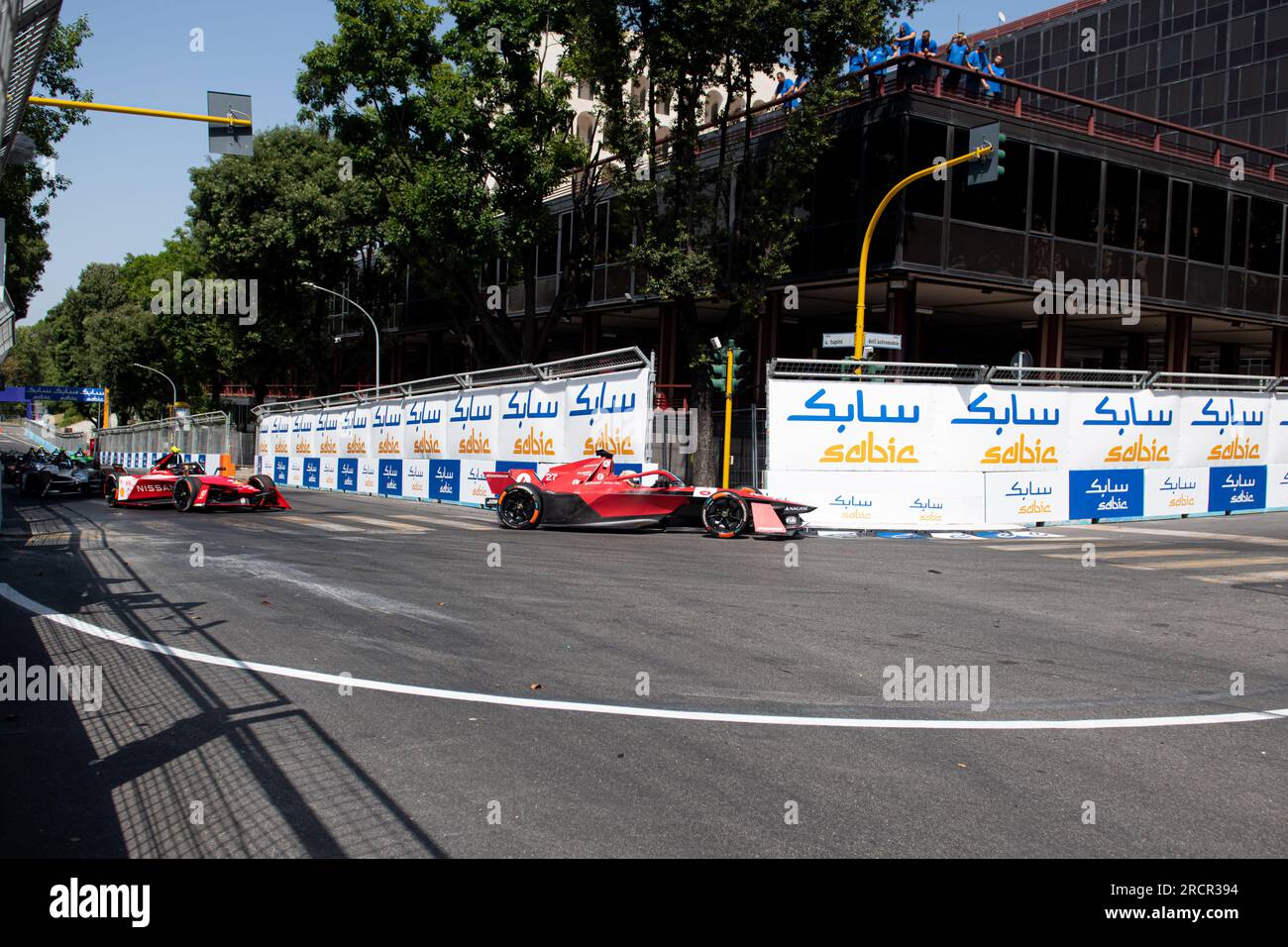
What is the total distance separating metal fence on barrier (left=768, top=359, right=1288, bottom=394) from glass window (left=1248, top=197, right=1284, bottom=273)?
482 inches

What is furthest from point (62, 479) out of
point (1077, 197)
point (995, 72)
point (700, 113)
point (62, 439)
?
point (62, 439)

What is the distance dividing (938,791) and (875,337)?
50.1 feet

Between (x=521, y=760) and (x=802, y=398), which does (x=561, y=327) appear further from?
(x=521, y=760)

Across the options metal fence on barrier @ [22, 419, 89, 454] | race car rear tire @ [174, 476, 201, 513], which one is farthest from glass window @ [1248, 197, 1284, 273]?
metal fence on barrier @ [22, 419, 89, 454]

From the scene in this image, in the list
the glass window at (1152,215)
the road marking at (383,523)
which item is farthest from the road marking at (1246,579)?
the glass window at (1152,215)

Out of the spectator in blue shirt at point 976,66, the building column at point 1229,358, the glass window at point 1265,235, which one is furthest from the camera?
the building column at point 1229,358

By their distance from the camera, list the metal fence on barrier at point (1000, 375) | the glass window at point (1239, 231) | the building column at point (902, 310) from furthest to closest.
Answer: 1. the glass window at point (1239, 231)
2. the building column at point (902, 310)
3. the metal fence on barrier at point (1000, 375)

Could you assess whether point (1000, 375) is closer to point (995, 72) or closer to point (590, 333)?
point (995, 72)

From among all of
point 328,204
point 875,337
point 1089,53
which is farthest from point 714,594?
point 1089,53

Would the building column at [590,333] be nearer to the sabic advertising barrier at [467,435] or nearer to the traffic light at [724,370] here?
the sabic advertising barrier at [467,435]

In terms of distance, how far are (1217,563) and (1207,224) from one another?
2124 centimetres

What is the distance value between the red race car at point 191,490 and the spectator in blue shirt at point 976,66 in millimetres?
20105

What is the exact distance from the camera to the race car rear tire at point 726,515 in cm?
1577

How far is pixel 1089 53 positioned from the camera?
2190 inches
